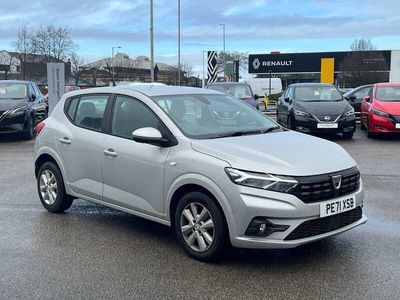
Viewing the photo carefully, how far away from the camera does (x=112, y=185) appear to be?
5363mm

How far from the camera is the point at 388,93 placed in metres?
13.8

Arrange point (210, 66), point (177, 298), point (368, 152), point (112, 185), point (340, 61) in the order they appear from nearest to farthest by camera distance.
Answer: point (177, 298) → point (112, 185) → point (368, 152) → point (210, 66) → point (340, 61)

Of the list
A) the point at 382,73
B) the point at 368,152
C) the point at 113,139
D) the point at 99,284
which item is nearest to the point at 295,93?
the point at 368,152

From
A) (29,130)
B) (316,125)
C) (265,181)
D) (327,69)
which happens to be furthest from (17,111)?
(327,69)

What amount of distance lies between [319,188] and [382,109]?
9510 millimetres

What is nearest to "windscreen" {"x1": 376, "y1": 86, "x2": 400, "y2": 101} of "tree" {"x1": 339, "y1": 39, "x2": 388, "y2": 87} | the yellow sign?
the yellow sign

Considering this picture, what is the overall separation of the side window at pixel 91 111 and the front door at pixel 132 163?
0.23 meters

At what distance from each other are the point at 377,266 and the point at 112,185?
8.93 ft

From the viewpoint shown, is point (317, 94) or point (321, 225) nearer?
point (321, 225)

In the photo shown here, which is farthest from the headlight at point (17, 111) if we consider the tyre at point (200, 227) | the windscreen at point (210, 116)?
the tyre at point (200, 227)

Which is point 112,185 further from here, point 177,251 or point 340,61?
point 340,61

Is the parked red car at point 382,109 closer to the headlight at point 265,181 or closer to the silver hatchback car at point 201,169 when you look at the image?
the silver hatchback car at point 201,169

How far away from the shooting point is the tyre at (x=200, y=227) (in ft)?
14.3

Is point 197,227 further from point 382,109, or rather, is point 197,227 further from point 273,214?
point 382,109
